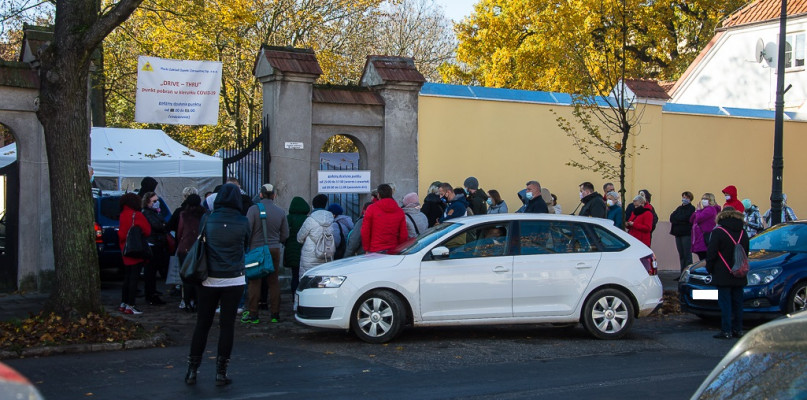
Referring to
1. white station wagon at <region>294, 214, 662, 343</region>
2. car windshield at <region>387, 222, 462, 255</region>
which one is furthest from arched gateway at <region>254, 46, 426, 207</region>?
white station wagon at <region>294, 214, 662, 343</region>

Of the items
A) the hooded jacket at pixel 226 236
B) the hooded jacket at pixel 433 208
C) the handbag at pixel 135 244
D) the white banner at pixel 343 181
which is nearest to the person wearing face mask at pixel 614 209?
the hooded jacket at pixel 433 208

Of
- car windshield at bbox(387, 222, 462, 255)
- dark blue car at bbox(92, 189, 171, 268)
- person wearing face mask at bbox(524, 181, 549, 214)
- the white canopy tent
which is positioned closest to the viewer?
car windshield at bbox(387, 222, 462, 255)

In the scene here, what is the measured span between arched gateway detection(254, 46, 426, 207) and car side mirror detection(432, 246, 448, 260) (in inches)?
182

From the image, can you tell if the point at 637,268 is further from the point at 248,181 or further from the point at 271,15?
the point at 271,15

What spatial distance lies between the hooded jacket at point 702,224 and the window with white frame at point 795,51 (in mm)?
13355

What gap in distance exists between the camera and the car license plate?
439 inches

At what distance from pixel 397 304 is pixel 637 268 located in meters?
2.91

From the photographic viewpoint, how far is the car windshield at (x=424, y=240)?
32.1ft

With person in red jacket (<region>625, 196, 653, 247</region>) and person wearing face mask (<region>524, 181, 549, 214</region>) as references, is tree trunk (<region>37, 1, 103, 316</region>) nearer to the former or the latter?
person wearing face mask (<region>524, 181, 549, 214</region>)

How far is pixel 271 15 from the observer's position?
28719 mm

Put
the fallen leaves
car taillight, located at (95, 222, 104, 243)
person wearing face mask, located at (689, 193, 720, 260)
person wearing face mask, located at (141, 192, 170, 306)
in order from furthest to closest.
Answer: person wearing face mask, located at (689, 193, 720, 260) < car taillight, located at (95, 222, 104, 243) < person wearing face mask, located at (141, 192, 170, 306) < the fallen leaves

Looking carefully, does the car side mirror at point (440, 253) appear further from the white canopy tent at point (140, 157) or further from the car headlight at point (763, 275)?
the white canopy tent at point (140, 157)

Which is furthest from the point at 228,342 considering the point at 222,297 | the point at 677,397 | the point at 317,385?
the point at 677,397

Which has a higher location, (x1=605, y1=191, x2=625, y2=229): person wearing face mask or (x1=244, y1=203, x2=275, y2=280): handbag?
(x1=605, y1=191, x2=625, y2=229): person wearing face mask
